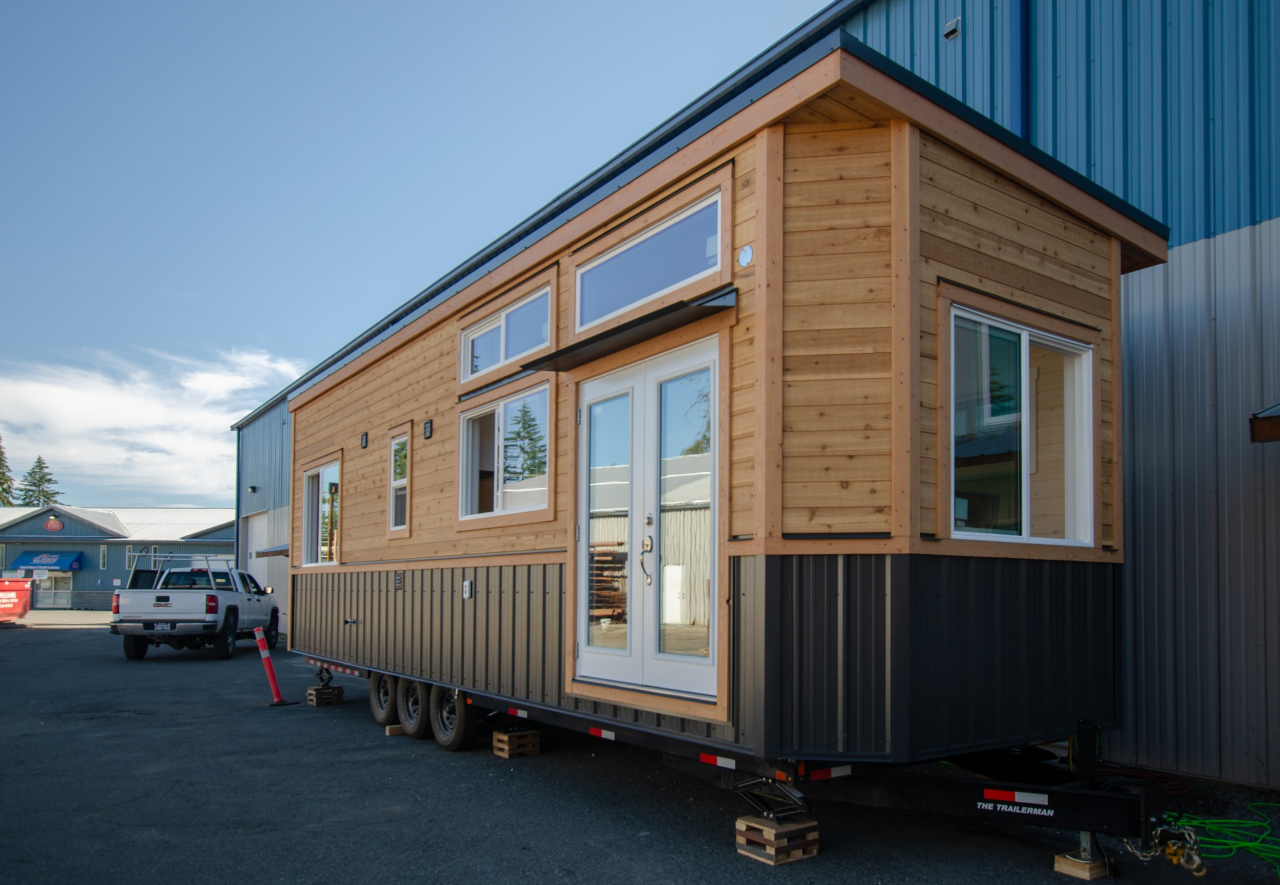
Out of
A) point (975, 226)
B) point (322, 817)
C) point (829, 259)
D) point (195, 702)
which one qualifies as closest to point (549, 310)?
point (829, 259)

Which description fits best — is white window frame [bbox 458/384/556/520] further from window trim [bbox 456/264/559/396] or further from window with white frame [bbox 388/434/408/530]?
window with white frame [bbox 388/434/408/530]

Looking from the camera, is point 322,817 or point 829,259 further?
point 322,817

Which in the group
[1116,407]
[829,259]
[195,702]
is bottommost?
[195,702]

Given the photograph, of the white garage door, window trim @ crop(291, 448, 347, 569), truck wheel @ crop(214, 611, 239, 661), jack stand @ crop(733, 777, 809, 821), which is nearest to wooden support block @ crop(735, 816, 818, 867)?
jack stand @ crop(733, 777, 809, 821)

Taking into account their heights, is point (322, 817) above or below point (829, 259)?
below

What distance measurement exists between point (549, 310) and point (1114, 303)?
12.0ft

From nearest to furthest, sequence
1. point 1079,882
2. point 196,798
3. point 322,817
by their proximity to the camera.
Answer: point 1079,882
point 322,817
point 196,798

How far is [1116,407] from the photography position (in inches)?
221

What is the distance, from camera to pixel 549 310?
21.4ft

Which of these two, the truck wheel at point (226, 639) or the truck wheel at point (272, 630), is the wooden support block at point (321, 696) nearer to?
the truck wheel at point (226, 639)

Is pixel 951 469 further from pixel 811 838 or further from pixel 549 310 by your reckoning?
pixel 549 310

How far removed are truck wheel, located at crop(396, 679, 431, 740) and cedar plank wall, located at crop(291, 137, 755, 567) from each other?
117 cm

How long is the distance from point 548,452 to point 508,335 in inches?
47.2

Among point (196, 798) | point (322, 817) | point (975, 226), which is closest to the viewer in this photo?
point (975, 226)
